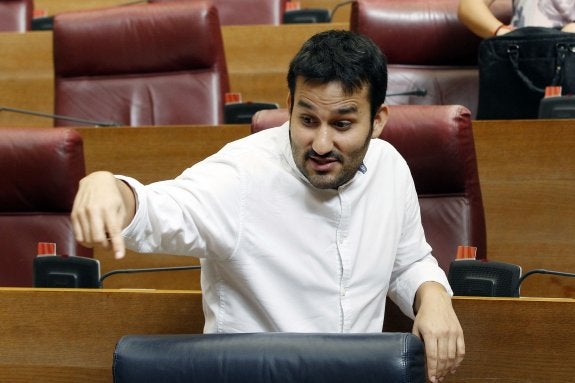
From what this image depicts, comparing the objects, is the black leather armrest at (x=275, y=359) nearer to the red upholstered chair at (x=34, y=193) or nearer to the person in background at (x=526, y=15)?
the red upholstered chair at (x=34, y=193)

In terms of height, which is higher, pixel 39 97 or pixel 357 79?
pixel 357 79

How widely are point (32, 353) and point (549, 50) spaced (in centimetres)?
95

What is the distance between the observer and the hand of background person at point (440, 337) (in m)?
0.83

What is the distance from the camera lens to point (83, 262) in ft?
3.28

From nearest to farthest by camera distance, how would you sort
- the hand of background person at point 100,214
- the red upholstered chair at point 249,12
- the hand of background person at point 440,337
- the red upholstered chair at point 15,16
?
1. the hand of background person at point 100,214
2. the hand of background person at point 440,337
3. the red upholstered chair at point 249,12
4. the red upholstered chair at point 15,16

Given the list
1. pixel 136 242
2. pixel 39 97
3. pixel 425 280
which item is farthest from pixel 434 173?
pixel 39 97

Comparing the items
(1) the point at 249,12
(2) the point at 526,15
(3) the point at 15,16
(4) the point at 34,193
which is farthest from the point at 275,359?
(3) the point at 15,16

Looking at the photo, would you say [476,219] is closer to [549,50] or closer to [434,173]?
[434,173]

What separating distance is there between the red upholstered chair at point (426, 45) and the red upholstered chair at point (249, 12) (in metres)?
0.54

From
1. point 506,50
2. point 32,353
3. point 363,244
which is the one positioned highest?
point 506,50

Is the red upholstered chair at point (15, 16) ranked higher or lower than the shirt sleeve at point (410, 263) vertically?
higher

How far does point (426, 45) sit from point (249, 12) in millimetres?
611

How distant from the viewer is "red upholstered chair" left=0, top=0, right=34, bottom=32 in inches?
95.6

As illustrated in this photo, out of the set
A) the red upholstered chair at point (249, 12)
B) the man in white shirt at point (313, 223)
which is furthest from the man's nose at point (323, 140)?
the red upholstered chair at point (249, 12)
